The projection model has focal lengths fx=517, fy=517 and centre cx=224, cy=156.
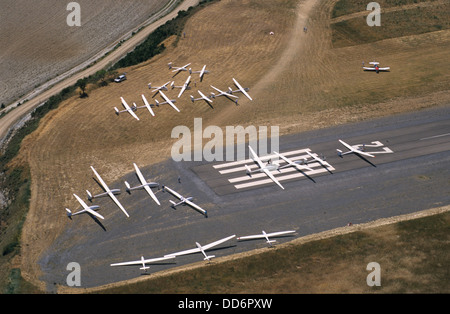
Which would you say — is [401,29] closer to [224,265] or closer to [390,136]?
[390,136]

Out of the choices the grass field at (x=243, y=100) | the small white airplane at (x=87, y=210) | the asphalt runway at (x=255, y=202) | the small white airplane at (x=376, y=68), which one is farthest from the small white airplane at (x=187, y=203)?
the small white airplane at (x=376, y=68)

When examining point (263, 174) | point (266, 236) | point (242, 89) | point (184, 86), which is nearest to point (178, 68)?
point (184, 86)

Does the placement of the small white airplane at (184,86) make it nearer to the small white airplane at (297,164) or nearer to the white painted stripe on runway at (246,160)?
the white painted stripe on runway at (246,160)

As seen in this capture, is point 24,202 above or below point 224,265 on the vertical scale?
above

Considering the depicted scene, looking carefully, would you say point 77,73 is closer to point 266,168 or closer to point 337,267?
point 266,168
